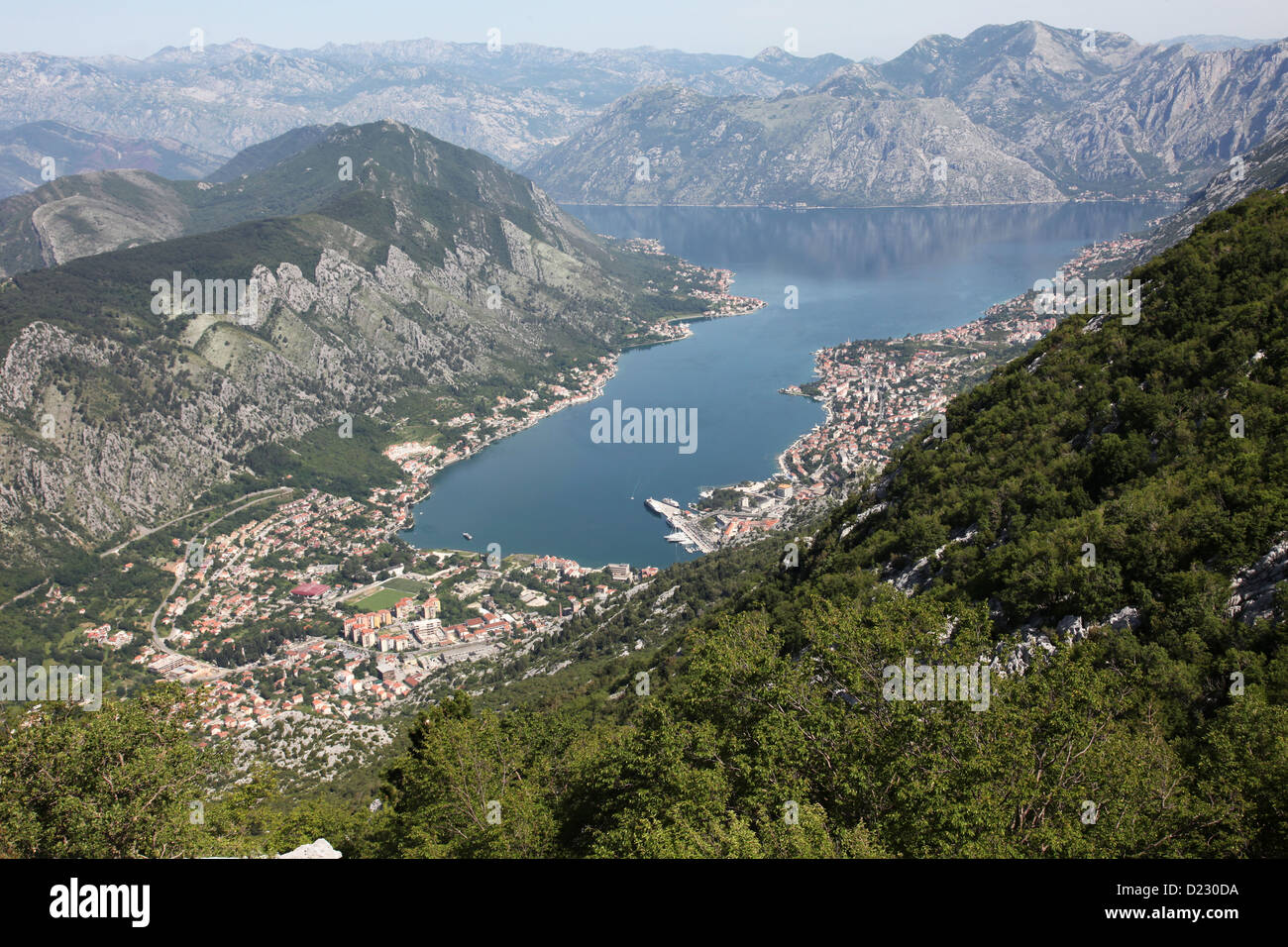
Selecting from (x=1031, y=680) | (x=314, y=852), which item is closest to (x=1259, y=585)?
(x=1031, y=680)

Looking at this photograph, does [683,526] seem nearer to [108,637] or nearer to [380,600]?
[380,600]

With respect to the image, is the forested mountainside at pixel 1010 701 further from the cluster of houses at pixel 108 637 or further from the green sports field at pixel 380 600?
the cluster of houses at pixel 108 637

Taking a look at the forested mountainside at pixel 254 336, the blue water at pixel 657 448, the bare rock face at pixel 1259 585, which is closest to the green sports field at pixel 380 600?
the blue water at pixel 657 448

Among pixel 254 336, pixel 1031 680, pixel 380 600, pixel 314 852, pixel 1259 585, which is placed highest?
pixel 254 336

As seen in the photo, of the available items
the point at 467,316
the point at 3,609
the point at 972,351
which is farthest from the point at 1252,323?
the point at 467,316

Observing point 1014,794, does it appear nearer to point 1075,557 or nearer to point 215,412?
point 1075,557

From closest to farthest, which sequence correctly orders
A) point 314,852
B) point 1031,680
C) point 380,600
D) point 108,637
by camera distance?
1. point 314,852
2. point 1031,680
3. point 108,637
4. point 380,600

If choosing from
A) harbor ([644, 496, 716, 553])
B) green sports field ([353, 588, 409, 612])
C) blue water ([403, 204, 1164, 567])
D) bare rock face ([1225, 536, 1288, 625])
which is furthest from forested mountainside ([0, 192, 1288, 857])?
blue water ([403, 204, 1164, 567])

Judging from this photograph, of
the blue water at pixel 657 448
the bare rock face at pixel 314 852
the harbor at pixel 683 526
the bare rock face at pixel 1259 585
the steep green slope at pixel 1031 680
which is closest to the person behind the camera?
the steep green slope at pixel 1031 680
